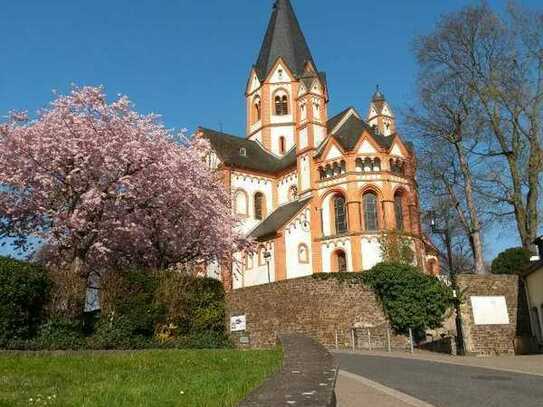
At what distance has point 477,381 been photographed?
40.7 feet

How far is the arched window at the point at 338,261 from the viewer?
42844 mm

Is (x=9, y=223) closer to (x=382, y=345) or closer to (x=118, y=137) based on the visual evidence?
(x=118, y=137)

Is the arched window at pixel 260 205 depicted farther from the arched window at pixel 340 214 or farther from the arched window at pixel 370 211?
the arched window at pixel 370 211

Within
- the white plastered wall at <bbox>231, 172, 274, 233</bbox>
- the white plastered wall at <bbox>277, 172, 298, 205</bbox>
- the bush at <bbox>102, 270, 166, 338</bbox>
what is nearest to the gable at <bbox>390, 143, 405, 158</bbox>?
the white plastered wall at <bbox>277, 172, 298, 205</bbox>

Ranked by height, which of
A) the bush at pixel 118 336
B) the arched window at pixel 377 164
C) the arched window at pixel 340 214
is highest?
the arched window at pixel 377 164

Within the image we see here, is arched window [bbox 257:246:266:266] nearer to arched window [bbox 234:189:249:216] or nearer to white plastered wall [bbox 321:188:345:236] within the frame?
white plastered wall [bbox 321:188:345:236]

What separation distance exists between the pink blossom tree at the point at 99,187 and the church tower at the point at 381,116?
34377 mm

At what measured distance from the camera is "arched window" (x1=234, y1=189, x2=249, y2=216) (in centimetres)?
4891

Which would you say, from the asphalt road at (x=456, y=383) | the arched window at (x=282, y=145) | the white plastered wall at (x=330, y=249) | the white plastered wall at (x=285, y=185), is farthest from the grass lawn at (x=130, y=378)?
the arched window at (x=282, y=145)

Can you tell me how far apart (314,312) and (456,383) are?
19.0 m

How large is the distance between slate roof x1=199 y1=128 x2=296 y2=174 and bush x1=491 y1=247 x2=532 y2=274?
842 inches

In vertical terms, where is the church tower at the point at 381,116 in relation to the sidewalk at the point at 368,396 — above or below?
above

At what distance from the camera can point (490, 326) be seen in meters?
25.6

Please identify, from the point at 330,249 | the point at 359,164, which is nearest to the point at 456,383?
the point at 330,249
